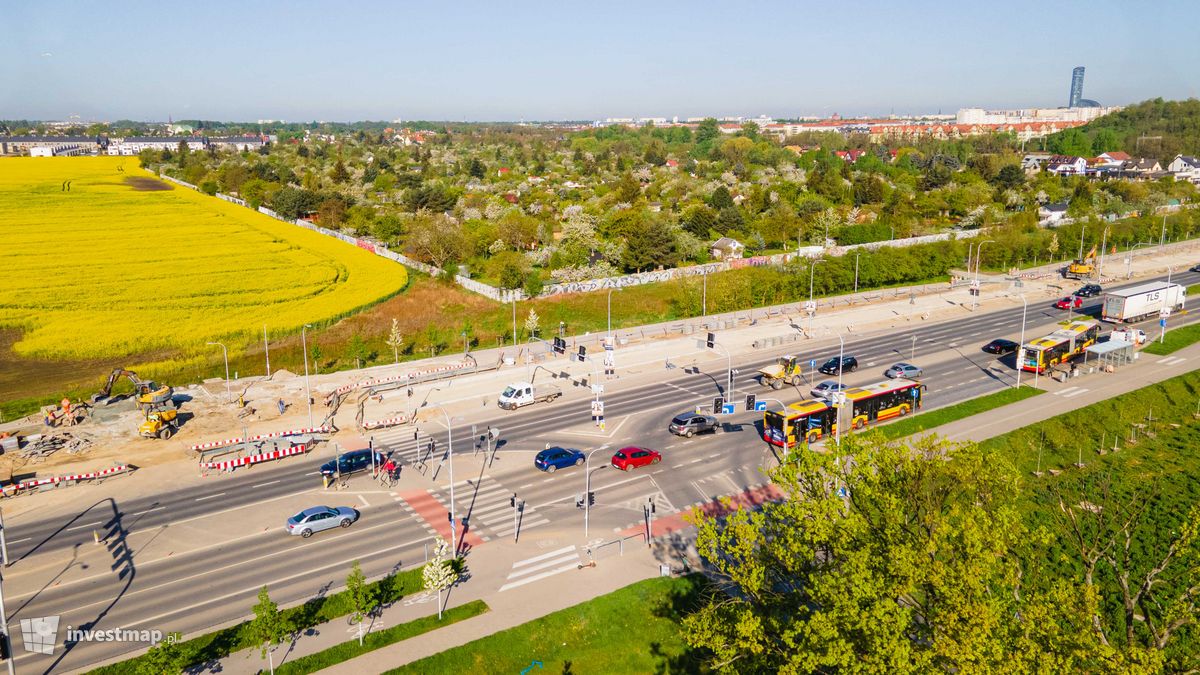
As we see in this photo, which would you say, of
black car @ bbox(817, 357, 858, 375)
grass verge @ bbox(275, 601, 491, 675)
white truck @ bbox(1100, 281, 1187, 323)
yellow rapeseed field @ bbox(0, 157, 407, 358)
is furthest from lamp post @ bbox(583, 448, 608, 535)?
white truck @ bbox(1100, 281, 1187, 323)

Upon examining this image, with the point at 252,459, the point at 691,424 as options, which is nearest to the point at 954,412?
the point at 691,424

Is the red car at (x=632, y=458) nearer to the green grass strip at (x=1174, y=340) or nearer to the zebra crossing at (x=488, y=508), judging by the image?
the zebra crossing at (x=488, y=508)

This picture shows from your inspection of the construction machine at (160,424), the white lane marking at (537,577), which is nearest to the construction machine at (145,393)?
the construction machine at (160,424)

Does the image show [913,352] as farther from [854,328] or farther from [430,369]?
[430,369]

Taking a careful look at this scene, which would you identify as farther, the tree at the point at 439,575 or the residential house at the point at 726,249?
the residential house at the point at 726,249

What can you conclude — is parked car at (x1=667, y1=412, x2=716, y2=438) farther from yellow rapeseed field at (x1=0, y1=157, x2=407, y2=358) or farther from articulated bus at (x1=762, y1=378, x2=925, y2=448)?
yellow rapeseed field at (x1=0, y1=157, x2=407, y2=358)

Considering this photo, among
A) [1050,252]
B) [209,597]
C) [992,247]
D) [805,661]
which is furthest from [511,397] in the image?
[1050,252]
